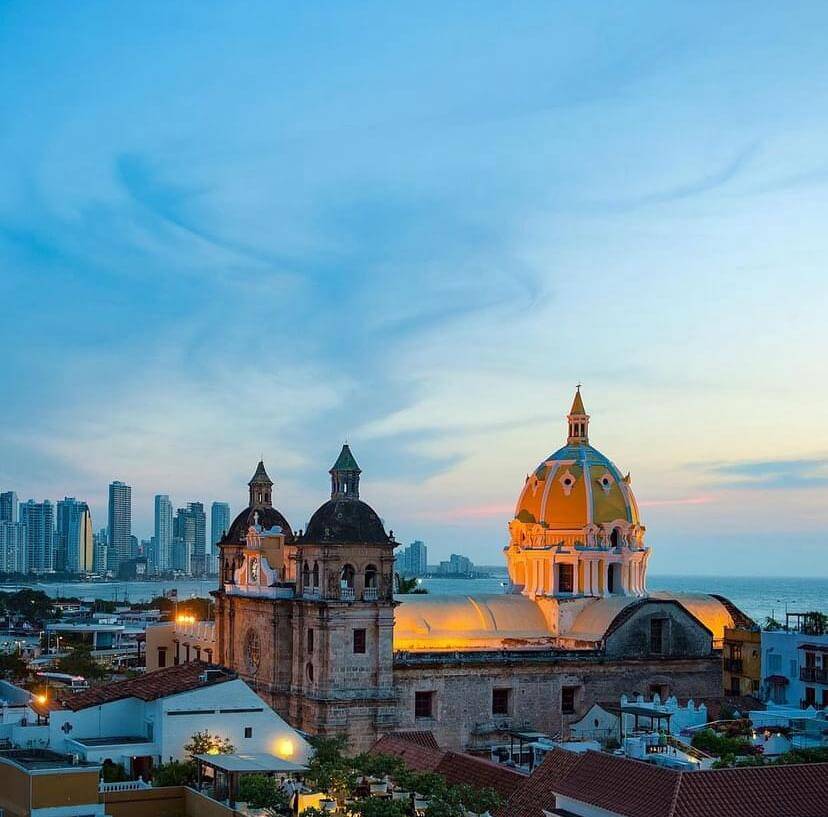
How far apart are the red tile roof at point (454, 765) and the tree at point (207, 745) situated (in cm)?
650

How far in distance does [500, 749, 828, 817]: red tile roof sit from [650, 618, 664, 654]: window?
2992 centimetres

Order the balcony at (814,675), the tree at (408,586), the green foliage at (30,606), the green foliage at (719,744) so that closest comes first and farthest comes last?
the green foliage at (719,744), the balcony at (814,675), the tree at (408,586), the green foliage at (30,606)

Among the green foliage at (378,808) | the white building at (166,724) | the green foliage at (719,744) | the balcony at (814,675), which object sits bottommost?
the green foliage at (378,808)

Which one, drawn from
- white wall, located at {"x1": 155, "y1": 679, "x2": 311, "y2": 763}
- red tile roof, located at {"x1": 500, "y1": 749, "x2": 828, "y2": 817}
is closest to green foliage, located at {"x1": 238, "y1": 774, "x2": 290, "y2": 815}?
red tile roof, located at {"x1": 500, "y1": 749, "x2": 828, "y2": 817}

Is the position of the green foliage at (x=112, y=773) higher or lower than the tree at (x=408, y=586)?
lower

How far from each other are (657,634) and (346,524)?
1791 centimetres

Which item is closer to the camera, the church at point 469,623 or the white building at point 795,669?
the church at point 469,623

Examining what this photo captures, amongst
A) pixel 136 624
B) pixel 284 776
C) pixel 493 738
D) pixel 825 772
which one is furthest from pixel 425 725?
pixel 136 624

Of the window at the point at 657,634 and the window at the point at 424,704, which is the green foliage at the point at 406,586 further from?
the window at the point at 424,704

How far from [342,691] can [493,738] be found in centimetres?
802

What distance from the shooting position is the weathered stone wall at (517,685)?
210 ft

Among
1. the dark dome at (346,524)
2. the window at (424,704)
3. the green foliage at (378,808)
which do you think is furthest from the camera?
the window at (424,704)

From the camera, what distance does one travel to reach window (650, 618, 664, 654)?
7044 centimetres

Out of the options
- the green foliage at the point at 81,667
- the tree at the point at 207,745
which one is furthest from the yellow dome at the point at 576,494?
the green foliage at the point at 81,667
